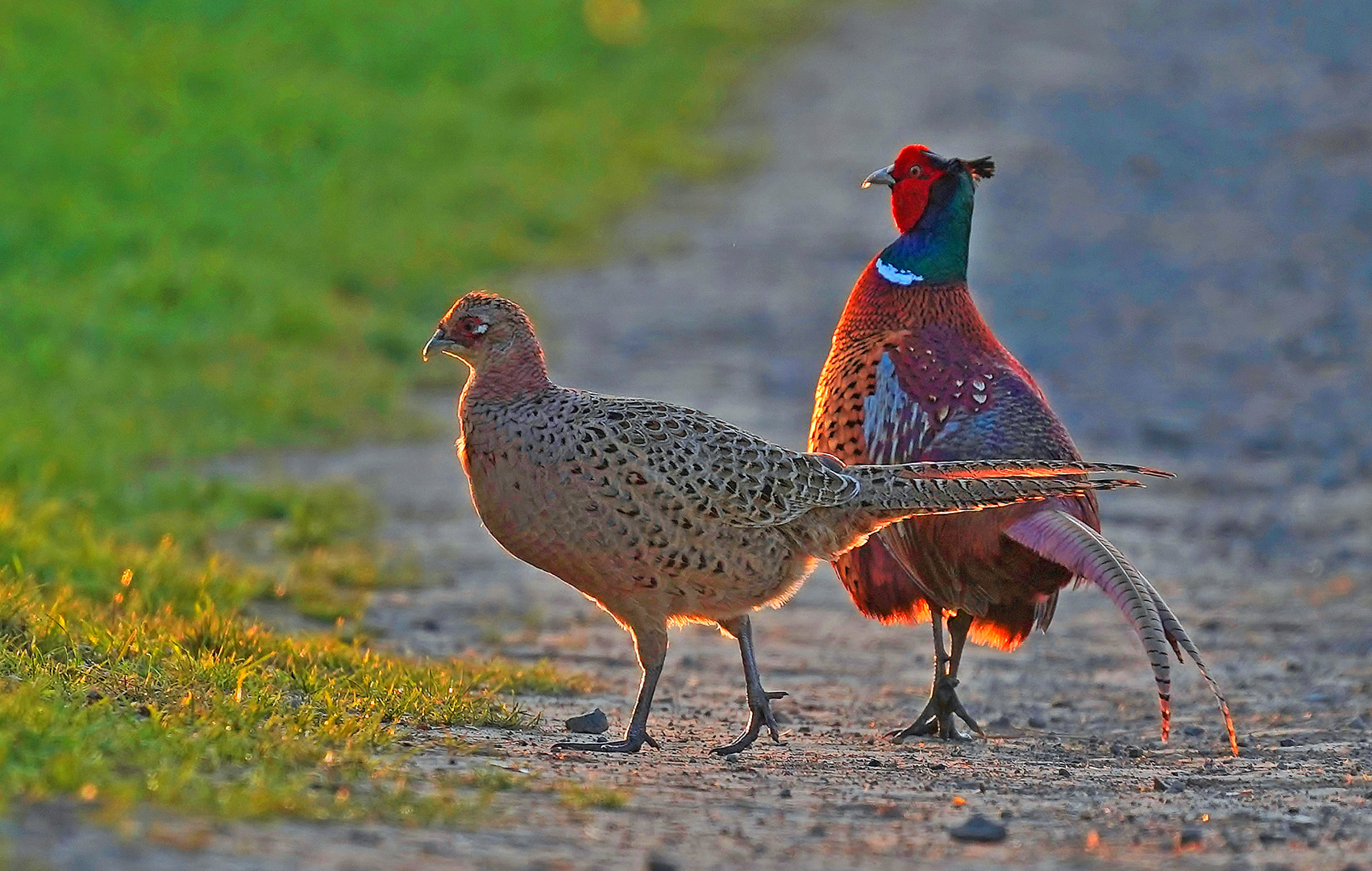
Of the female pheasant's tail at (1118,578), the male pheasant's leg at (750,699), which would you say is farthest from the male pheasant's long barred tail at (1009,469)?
the male pheasant's leg at (750,699)

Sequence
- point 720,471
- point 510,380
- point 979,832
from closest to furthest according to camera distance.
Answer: point 979,832, point 720,471, point 510,380

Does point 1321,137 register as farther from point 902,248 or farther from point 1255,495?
point 902,248

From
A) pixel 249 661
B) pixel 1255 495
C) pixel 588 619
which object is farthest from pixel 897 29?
pixel 249 661

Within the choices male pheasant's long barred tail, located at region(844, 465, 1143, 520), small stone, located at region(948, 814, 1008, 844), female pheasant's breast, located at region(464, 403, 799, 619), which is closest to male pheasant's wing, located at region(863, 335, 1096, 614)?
male pheasant's long barred tail, located at region(844, 465, 1143, 520)

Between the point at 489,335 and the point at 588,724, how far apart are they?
4.01 feet

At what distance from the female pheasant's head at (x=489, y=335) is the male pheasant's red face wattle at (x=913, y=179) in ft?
5.28

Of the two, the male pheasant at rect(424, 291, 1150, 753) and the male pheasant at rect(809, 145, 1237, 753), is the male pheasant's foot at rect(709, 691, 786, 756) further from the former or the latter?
the male pheasant at rect(809, 145, 1237, 753)

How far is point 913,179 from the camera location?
6.73 m

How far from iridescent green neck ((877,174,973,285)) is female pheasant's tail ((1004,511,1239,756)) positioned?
1238mm

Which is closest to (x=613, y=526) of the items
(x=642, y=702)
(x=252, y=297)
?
(x=642, y=702)

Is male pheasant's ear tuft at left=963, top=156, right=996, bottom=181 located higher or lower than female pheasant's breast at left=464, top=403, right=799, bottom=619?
higher

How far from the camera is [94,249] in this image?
13391mm

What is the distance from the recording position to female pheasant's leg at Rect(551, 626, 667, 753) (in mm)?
5273

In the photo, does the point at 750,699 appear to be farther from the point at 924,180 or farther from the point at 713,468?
the point at 924,180
